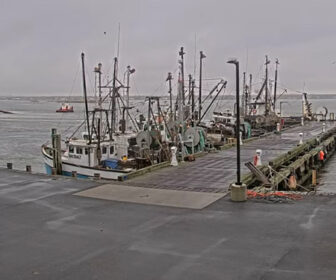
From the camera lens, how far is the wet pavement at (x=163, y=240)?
8.95 m

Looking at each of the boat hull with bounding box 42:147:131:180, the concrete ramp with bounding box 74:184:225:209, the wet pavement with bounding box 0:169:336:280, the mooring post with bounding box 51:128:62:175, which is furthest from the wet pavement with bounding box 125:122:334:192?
the mooring post with bounding box 51:128:62:175

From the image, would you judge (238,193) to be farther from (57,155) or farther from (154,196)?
(57,155)

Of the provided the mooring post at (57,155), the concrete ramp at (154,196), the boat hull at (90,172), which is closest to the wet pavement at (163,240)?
the concrete ramp at (154,196)

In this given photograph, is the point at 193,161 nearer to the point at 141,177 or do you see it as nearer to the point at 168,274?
the point at 141,177

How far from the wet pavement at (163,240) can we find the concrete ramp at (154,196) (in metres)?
0.52

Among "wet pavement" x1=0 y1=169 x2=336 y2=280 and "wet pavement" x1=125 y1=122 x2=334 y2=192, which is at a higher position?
"wet pavement" x1=125 y1=122 x2=334 y2=192

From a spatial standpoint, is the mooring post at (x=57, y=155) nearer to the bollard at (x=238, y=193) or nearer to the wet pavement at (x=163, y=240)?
the wet pavement at (x=163, y=240)

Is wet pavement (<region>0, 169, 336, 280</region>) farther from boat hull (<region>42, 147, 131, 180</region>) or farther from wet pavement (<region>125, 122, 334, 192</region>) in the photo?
boat hull (<region>42, 147, 131, 180</region>)

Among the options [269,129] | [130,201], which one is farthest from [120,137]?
[269,129]

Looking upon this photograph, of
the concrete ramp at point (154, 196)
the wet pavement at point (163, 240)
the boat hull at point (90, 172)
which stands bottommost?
the boat hull at point (90, 172)

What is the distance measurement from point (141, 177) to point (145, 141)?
1132cm

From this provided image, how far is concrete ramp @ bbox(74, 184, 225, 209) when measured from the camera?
14727 mm

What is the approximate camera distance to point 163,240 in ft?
35.6

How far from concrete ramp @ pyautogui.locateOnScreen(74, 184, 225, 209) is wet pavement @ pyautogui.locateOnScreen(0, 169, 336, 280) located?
52 centimetres
